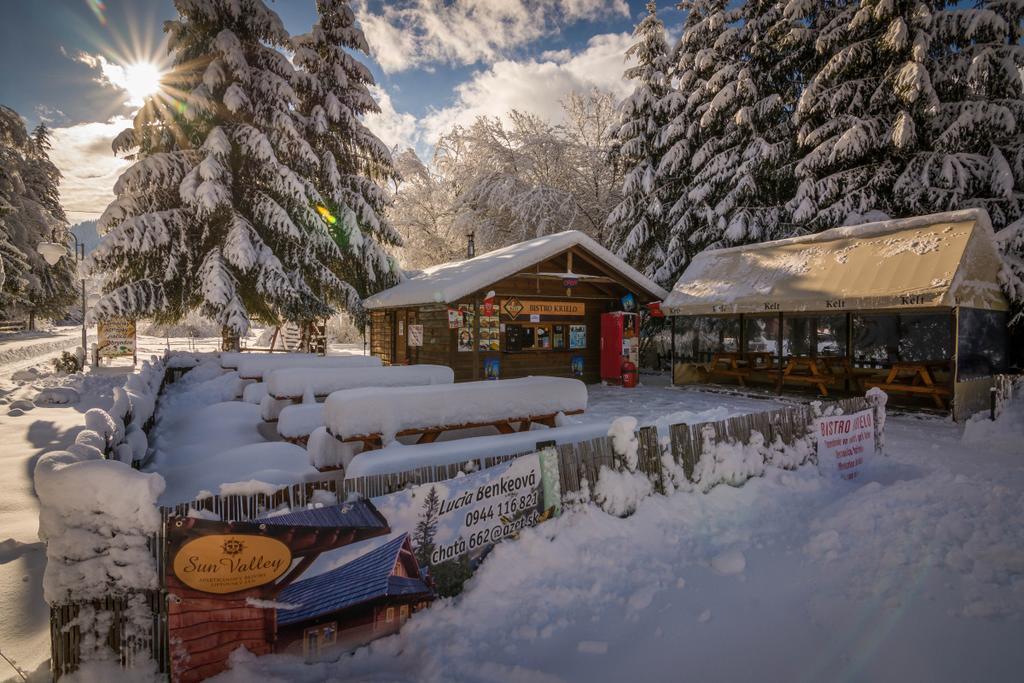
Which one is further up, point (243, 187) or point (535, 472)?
point (243, 187)

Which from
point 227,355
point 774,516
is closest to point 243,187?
point 227,355

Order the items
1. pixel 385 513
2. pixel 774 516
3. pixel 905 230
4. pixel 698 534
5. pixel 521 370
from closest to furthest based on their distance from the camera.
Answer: pixel 385 513 < pixel 698 534 < pixel 774 516 < pixel 905 230 < pixel 521 370

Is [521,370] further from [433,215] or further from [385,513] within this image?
[433,215]

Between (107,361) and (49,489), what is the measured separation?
61.2 feet

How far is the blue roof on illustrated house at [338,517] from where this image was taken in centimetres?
286

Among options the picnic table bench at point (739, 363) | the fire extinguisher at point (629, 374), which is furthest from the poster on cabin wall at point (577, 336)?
the picnic table bench at point (739, 363)

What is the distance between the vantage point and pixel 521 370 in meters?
15.3

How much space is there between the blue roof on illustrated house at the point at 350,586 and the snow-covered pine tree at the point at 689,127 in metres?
17.7

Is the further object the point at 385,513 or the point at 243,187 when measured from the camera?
the point at 243,187

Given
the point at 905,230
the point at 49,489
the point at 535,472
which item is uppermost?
the point at 905,230

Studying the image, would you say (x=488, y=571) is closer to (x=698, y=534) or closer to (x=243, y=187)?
(x=698, y=534)

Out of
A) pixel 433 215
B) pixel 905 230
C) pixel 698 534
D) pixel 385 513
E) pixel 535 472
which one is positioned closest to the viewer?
pixel 385 513

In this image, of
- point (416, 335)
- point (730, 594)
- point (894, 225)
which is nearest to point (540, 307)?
point (416, 335)

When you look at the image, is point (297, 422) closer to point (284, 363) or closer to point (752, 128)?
point (284, 363)
